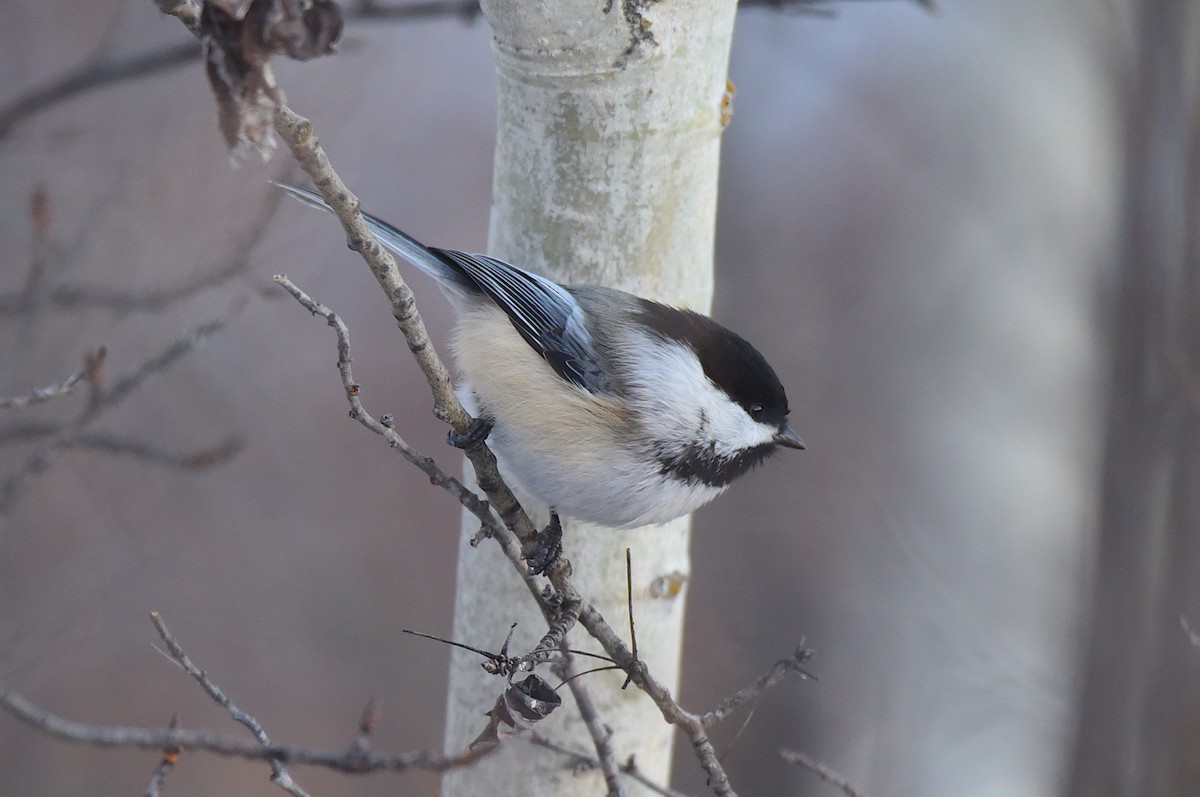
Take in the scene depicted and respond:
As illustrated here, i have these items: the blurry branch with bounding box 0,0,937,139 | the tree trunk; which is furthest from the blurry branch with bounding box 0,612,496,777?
the tree trunk

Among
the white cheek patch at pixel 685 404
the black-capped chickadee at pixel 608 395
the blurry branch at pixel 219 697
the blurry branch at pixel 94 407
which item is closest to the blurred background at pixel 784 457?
the blurry branch at pixel 94 407

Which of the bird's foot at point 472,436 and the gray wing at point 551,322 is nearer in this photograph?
the bird's foot at point 472,436

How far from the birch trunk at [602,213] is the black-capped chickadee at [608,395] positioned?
0.07 meters

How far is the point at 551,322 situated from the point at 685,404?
0.27 metres

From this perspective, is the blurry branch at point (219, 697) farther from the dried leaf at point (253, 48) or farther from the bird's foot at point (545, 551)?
the dried leaf at point (253, 48)

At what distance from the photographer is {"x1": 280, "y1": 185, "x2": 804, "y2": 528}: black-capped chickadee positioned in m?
1.66

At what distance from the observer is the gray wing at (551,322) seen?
1758 millimetres

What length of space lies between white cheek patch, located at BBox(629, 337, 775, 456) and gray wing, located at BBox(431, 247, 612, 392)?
0.09m

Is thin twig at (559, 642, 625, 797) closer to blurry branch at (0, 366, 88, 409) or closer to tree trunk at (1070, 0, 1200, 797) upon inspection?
blurry branch at (0, 366, 88, 409)

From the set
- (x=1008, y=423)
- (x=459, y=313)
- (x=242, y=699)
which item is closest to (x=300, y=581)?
(x=242, y=699)

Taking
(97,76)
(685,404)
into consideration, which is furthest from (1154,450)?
(97,76)

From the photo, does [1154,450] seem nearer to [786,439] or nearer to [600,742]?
[786,439]

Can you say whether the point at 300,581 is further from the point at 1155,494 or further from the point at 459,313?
the point at 1155,494

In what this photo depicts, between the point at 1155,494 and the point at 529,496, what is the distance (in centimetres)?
198
